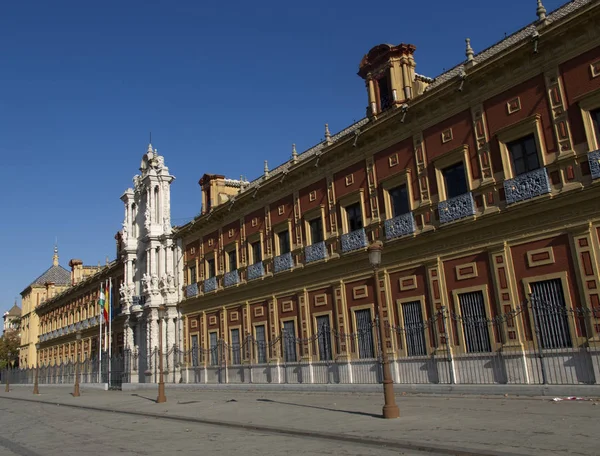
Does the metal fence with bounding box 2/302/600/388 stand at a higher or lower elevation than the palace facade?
lower

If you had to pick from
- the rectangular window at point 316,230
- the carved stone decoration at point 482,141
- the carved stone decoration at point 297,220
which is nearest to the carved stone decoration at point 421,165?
the carved stone decoration at point 482,141

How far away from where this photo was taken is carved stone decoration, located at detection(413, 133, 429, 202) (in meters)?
17.4

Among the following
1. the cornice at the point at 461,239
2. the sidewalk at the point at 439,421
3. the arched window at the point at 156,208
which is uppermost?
the arched window at the point at 156,208

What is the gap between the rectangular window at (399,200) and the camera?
1830 cm

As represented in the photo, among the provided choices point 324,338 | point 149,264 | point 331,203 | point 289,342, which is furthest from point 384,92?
point 149,264

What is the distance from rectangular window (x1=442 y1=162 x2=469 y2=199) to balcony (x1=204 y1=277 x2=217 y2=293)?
1475cm

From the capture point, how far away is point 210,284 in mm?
28562

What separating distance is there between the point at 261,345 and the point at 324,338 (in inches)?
173

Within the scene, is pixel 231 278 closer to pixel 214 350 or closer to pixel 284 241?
pixel 214 350

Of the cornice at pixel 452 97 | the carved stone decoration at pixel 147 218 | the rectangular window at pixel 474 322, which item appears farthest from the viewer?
the carved stone decoration at pixel 147 218

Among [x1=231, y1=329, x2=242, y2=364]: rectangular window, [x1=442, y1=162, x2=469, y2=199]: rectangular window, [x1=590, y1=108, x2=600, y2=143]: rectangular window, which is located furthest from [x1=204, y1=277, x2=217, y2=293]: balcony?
[x1=590, y1=108, x2=600, y2=143]: rectangular window

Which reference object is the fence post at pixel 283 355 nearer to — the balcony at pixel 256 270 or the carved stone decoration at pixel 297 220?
the balcony at pixel 256 270

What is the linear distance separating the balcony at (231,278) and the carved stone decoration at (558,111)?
16.2 metres

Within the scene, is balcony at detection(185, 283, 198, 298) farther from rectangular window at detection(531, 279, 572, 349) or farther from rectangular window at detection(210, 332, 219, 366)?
rectangular window at detection(531, 279, 572, 349)
